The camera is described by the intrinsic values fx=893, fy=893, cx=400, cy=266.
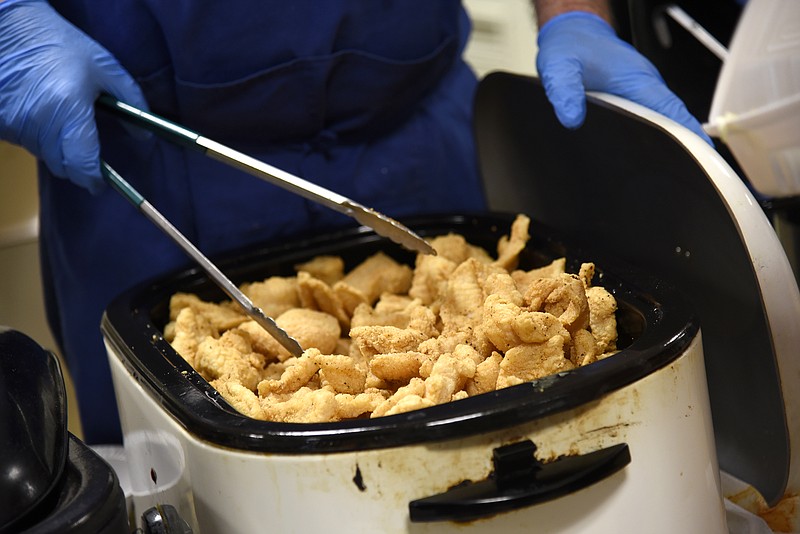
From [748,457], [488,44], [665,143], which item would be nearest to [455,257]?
[665,143]

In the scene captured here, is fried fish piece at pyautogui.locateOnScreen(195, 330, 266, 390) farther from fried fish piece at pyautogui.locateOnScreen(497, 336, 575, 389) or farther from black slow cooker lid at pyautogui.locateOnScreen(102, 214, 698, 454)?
fried fish piece at pyautogui.locateOnScreen(497, 336, 575, 389)

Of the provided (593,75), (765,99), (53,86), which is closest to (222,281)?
(53,86)

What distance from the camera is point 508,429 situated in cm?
67

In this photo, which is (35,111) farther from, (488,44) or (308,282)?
(488,44)

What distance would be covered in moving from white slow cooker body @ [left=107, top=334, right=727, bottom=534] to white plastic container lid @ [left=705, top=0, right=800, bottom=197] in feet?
1.28

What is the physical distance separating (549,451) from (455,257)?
47cm

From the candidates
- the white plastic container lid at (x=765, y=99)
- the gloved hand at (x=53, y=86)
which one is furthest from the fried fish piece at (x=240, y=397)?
the white plastic container lid at (x=765, y=99)

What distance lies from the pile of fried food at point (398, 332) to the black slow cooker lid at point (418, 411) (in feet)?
0.09

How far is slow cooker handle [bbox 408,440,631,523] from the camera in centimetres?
66

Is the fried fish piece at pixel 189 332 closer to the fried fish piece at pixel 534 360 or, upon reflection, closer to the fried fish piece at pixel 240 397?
the fried fish piece at pixel 240 397

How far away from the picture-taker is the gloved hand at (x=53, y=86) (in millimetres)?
1066

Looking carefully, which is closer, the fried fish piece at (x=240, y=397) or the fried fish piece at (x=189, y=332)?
the fried fish piece at (x=240, y=397)

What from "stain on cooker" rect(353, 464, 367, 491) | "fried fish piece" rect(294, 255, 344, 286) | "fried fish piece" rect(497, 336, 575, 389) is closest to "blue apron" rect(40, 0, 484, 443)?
"fried fish piece" rect(294, 255, 344, 286)

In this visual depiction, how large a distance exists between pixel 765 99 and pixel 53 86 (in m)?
0.86
